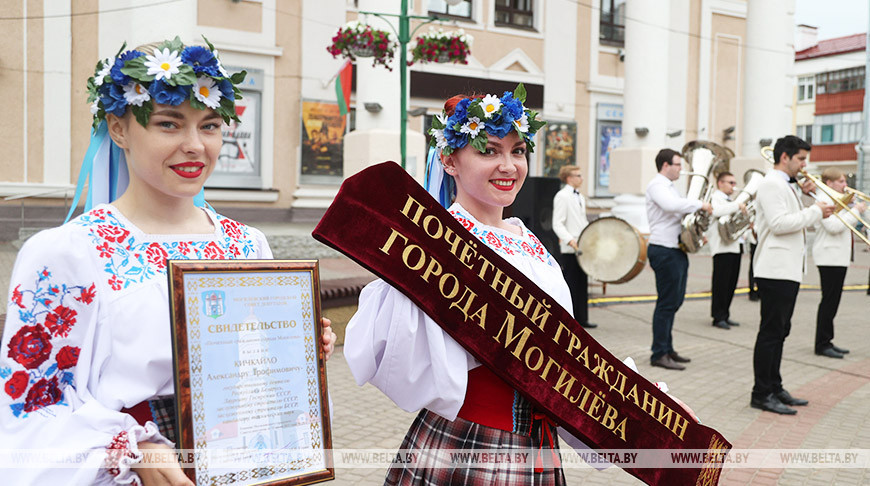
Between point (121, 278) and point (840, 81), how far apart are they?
5246 centimetres

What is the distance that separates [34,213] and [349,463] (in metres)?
11.3

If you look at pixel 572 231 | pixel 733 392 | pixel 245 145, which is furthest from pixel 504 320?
pixel 245 145

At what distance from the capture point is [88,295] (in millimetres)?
1670

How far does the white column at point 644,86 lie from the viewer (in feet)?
53.2

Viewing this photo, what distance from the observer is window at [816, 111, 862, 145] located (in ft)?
149

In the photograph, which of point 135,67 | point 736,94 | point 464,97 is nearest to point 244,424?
point 135,67

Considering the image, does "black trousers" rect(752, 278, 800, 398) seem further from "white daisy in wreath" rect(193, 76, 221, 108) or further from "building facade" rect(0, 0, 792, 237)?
"building facade" rect(0, 0, 792, 237)

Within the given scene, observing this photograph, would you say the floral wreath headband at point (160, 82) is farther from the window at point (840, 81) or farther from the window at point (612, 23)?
the window at point (840, 81)

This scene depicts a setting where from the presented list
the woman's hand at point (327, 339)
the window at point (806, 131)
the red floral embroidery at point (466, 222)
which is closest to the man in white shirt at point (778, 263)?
the red floral embroidery at point (466, 222)

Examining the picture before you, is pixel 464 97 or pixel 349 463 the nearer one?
pixel 464 97

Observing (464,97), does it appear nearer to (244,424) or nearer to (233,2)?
(244,424)

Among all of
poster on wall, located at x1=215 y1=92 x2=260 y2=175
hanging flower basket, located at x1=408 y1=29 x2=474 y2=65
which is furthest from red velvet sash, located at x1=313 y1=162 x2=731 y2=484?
poster on wall, located at x1=215 y1=92 x2=260 y2=175

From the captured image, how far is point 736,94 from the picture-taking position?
22.1 meters

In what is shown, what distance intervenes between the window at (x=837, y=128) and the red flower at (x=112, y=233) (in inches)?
2008
